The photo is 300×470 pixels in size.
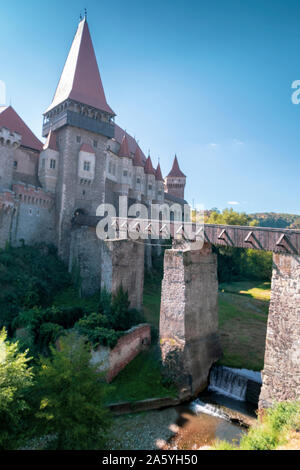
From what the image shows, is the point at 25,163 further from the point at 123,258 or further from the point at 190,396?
the point at 190,396

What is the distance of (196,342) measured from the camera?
14.6 metres

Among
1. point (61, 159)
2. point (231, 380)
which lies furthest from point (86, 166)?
point (231, 380)

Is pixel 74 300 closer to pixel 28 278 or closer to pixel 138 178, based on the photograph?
pixel 28 278

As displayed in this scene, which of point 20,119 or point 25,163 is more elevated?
point 20,119

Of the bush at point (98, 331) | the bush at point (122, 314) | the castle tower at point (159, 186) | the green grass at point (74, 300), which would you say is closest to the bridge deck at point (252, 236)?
the bush at point (122, 314)

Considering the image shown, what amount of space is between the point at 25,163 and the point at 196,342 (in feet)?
74.1

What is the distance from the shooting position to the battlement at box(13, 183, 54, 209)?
2539 centimetres

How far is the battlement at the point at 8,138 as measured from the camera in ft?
81.3

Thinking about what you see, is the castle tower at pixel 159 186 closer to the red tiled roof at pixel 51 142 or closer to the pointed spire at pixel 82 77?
the pointed spire at pixel 82 77

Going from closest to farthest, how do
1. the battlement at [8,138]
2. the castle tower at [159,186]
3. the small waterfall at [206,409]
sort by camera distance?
the small waterfall at [206,409], the battlement at [8,138], the castle tower at [159,186]

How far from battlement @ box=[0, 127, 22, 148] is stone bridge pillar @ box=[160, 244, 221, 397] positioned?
59.6 feet

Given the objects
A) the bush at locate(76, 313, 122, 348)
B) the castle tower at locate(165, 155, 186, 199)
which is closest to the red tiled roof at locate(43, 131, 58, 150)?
the bush at locate(76, 313, 122, 348)
